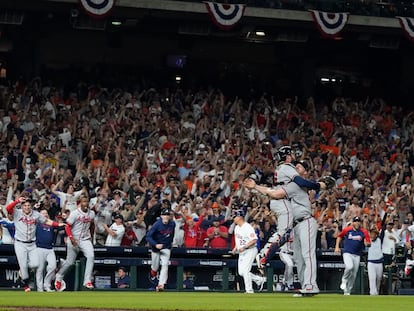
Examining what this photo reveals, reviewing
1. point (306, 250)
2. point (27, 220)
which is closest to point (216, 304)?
point (306, 250)

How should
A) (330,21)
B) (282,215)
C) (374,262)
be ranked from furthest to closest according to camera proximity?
1. (330,21)
2. (374,262)
3. (282,215)

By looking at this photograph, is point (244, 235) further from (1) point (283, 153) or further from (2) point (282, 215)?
(1) point (283, 153)

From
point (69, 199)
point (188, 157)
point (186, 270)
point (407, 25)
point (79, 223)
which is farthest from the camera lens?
point (407, 25)

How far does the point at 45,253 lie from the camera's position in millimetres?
23609

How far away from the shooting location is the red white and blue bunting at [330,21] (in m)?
36.1

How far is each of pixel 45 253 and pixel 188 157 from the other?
8010 mm

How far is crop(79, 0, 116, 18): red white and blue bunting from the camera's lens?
107 ft

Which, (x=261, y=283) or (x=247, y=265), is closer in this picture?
(x=247, y=265)

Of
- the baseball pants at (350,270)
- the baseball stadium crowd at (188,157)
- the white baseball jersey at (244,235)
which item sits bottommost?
the baseball pants at (350,270)

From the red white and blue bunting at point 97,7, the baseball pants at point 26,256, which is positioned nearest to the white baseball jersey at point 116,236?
the baseball pants at point 26,256

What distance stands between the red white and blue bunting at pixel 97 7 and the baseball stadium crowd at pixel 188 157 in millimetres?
2580

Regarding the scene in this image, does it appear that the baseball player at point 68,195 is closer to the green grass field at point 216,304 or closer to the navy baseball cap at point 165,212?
the navy baseball cap at point 165,212

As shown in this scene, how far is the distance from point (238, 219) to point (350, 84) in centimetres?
2214

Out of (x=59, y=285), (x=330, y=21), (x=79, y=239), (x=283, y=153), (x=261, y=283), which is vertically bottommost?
(x=59, y=285)
